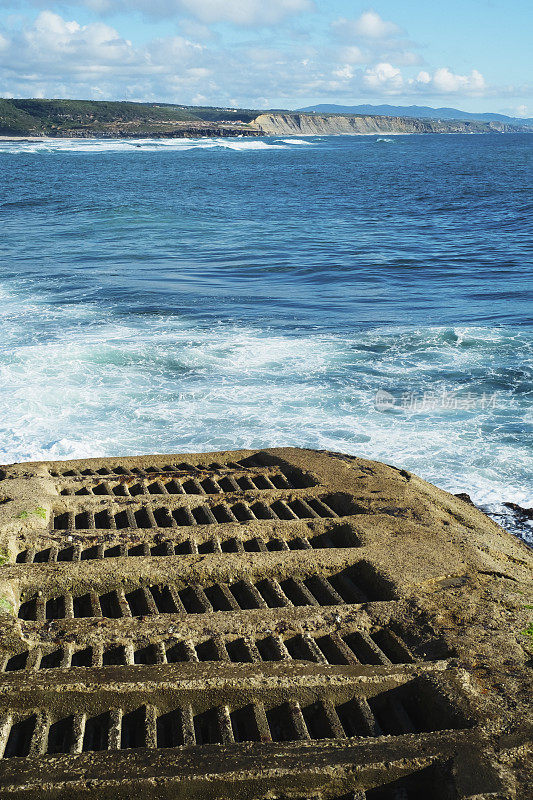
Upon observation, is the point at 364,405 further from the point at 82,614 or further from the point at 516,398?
the point at 82,614

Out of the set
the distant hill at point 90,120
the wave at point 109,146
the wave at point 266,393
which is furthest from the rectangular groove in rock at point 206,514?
the distant hill at point 90,120

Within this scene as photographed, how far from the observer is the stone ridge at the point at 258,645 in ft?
11.3

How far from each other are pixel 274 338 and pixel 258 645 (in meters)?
10.7

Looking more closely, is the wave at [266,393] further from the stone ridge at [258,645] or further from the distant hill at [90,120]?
the distant hill at [90,120]

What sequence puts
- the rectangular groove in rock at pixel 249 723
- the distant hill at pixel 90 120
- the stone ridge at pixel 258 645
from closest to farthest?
the stone ridge at pixel 258 645
the rectangular groove in rock at pixel 249 723
the distant hill at pixel 90 120

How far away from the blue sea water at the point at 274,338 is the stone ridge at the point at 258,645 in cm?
251

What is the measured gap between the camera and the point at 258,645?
14.7 feet

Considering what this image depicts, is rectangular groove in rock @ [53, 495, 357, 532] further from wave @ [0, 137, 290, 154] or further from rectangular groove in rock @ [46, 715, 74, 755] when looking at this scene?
wave @ [0, 137, 290, 154]

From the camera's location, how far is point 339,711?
400 centimetres

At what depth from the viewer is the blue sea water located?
9.96m

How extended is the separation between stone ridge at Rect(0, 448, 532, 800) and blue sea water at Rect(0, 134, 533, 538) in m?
2.51

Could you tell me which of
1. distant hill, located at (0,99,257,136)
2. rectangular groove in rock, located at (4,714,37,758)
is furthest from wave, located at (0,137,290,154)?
rectangular groove in rock, located at (4,714,37,758)

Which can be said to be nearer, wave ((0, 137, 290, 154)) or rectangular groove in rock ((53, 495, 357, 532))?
rectangular groove in rock ((53, 495, 357, 532))

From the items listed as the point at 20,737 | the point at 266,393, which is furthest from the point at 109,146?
the point at 20,737
